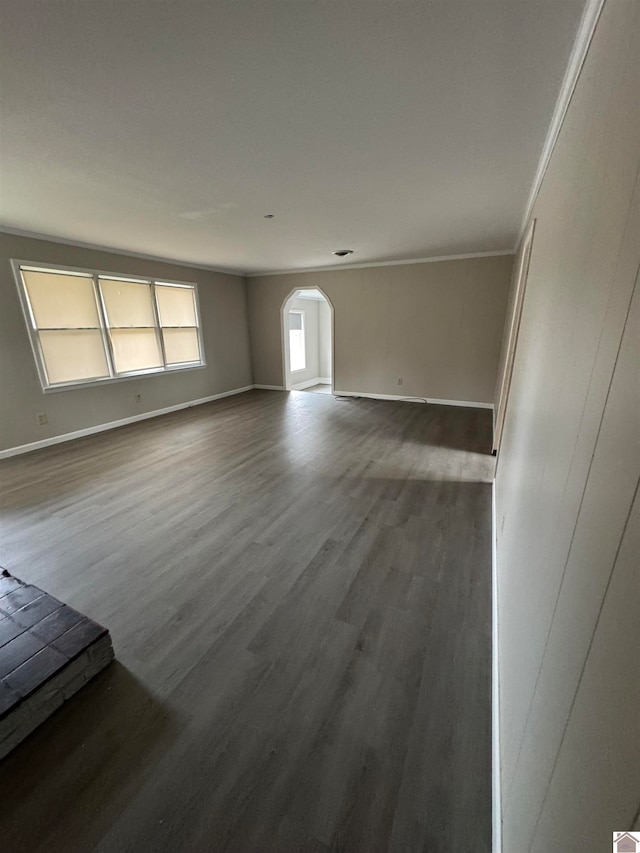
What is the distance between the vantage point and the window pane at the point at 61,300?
4.07m

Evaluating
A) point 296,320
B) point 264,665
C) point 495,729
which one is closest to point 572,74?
point 495,729

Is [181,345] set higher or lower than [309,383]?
higher

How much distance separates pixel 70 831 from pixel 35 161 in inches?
130

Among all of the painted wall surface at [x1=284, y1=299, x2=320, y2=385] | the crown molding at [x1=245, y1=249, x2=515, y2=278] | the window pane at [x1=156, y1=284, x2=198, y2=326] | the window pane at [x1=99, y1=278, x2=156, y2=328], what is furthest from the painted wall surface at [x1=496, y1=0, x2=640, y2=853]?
the painted wall surface at [x1=284, y1=299, x2=320, y2=385]

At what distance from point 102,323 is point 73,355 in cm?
60

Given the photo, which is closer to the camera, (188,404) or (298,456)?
(298,456)

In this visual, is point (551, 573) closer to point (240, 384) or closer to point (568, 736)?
point (568, 736)

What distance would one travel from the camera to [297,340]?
367 inches

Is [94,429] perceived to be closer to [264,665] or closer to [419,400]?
[264,665]

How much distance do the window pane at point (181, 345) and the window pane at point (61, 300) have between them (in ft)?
3.97

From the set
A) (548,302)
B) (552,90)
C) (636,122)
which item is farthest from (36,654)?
(552,90)

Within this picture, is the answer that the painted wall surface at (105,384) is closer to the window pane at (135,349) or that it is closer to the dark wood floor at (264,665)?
the window pane at (135,349)

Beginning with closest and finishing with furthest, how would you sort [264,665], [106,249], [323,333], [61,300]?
[264,665] → [61,300] → [106,249] → [323,333]

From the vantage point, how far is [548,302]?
1.44m
